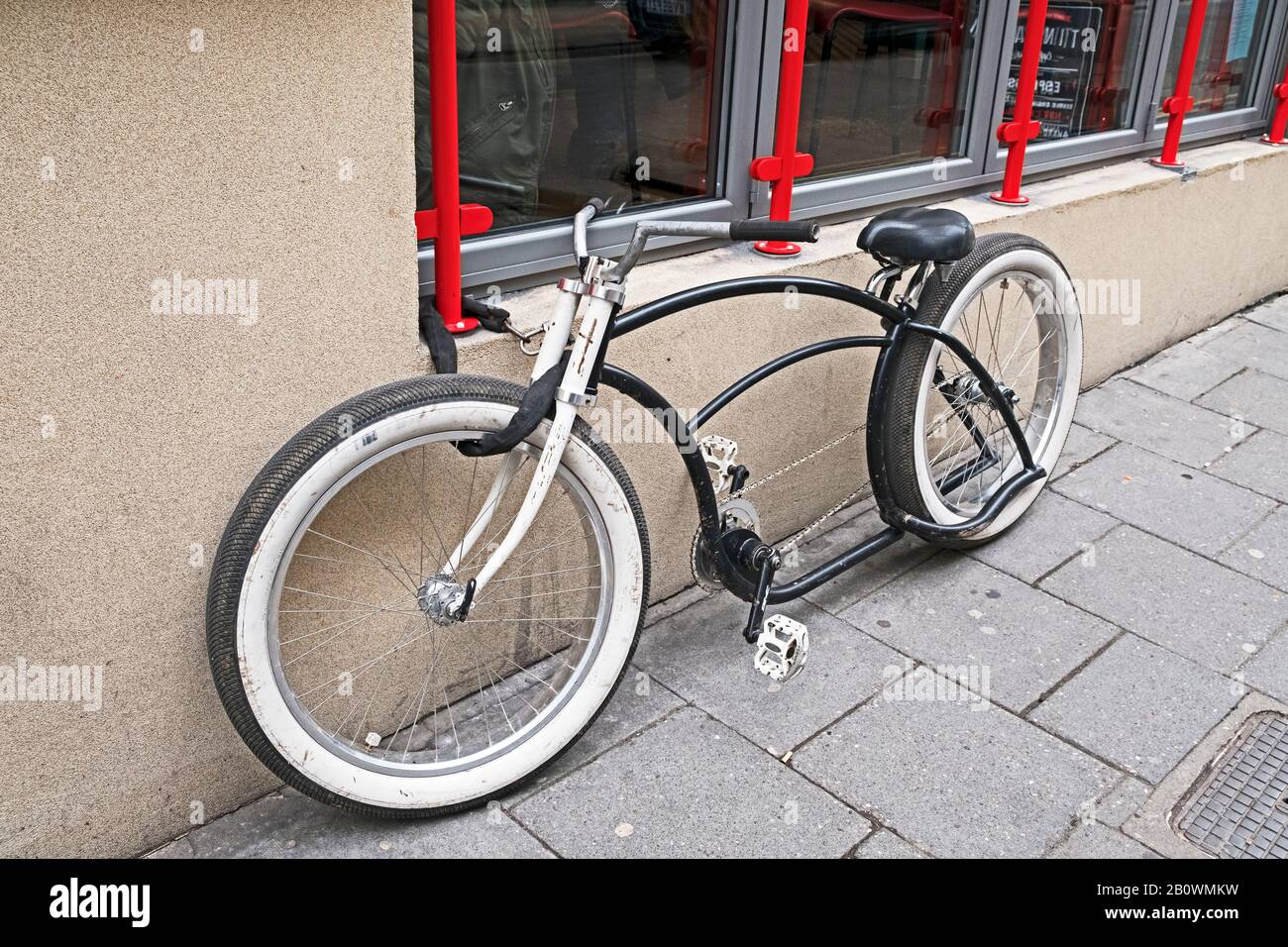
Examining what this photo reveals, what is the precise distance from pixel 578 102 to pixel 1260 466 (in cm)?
282

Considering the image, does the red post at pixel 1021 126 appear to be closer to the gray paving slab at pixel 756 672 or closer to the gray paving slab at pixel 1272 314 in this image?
the gray paving slab at pixel 756 672

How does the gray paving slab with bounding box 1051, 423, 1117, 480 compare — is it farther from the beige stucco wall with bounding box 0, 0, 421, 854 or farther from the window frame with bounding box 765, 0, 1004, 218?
the beige stucco wall with bounding box 0, 0, 421, 854

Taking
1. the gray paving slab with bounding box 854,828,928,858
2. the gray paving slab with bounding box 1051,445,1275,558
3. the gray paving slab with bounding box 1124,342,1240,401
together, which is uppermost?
the gray paving slab with bounding box 1124,342,1240,401

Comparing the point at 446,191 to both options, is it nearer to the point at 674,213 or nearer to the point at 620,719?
the point at 674,213

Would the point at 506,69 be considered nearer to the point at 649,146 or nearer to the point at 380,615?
the point at 649,146


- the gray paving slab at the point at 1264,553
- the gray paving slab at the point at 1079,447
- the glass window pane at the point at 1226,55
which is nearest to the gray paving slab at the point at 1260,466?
the gray paving slab at the point at 1264,553

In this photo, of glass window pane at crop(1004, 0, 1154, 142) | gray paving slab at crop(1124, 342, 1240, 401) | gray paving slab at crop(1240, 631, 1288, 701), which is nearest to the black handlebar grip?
gray paving slab at crop(1240, 631, 1288, 701)

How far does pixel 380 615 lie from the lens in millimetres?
2615

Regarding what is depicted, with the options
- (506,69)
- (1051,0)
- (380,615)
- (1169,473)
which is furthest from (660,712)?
(1051,0)

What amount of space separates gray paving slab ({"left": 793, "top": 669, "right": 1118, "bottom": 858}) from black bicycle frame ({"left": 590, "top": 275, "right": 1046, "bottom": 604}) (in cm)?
40

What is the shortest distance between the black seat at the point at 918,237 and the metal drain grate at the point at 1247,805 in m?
1.36

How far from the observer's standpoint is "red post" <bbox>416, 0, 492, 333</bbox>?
2.34 metres

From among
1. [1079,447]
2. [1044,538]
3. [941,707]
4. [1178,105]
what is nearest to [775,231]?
[941,707]
